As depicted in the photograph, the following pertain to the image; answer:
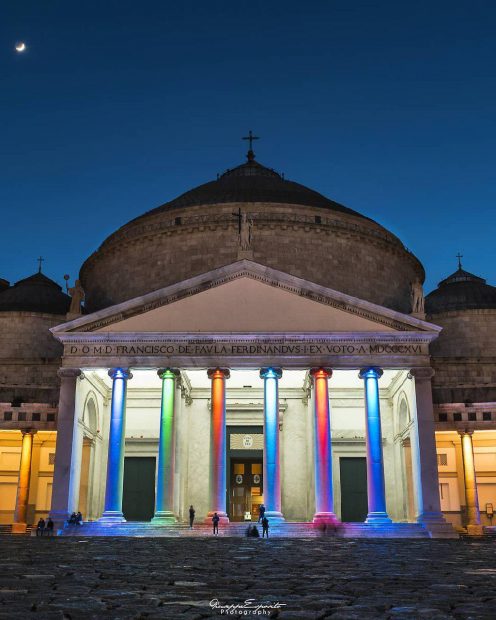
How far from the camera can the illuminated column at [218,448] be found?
97.7 feet

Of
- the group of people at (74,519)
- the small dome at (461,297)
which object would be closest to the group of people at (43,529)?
the group of people at (74,519)

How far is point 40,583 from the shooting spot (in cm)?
802

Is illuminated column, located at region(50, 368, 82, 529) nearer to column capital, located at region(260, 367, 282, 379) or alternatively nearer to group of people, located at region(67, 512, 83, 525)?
group of people, located at region(67, 512, 83, 525)

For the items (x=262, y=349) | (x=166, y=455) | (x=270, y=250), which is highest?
(x=270, y=250)

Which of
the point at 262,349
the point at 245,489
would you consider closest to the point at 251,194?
the point at 262,349

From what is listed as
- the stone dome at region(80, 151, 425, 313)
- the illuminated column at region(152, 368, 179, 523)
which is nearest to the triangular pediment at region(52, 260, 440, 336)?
the illuminated column at region(152, 368, 179, 523)

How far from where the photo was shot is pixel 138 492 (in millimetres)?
36938

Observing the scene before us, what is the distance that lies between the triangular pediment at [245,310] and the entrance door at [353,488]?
8969 mm

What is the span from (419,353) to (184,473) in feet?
42.3

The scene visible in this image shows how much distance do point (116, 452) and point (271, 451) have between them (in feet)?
20.5

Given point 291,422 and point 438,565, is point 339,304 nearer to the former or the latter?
point 291,422

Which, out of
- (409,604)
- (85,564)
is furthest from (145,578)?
(409,604)

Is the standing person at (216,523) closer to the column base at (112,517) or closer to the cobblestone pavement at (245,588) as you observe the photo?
the column base at (112,517)

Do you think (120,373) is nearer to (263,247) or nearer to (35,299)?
(263,247)
